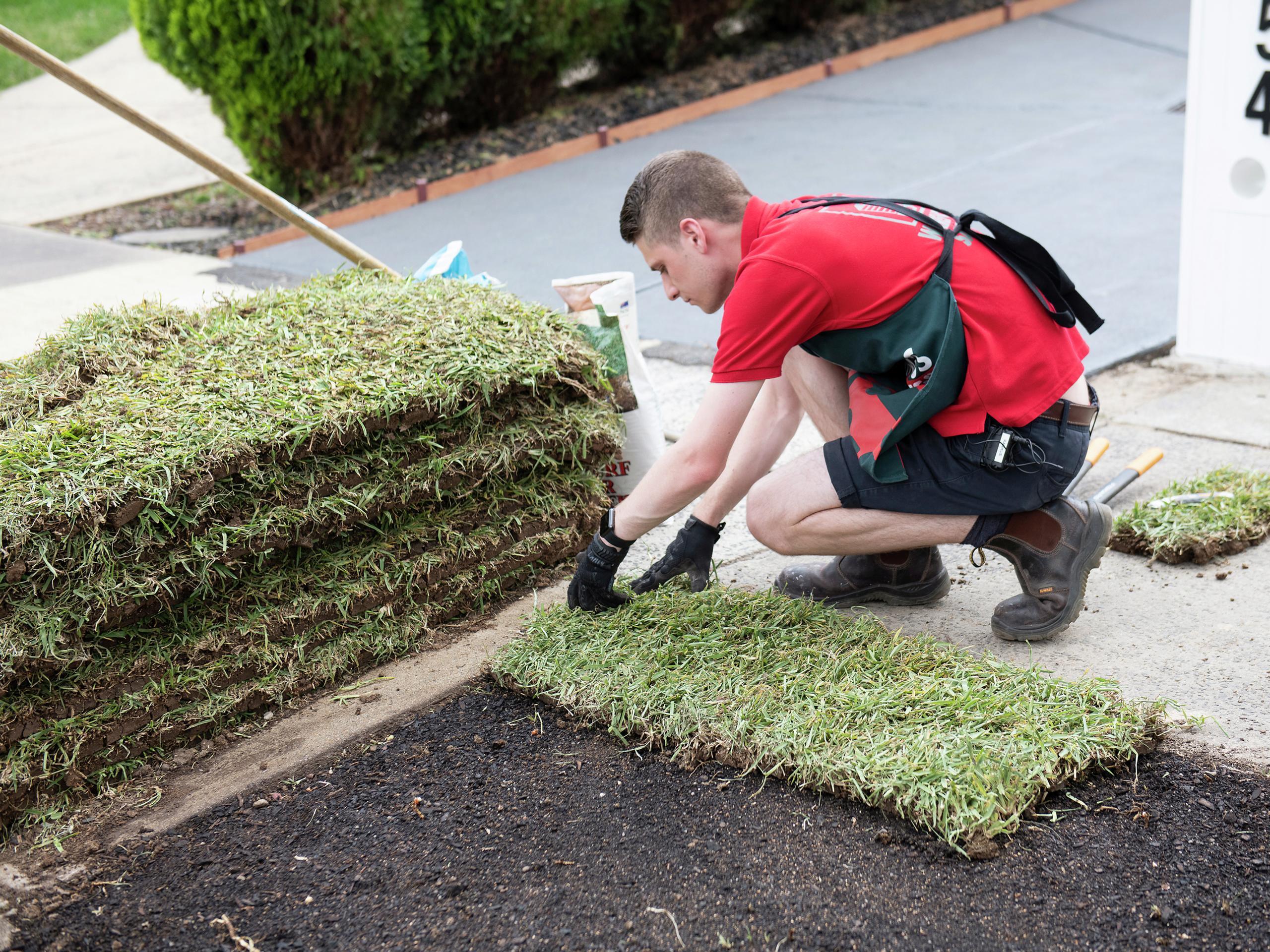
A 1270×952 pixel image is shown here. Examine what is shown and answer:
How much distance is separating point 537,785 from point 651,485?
715mm

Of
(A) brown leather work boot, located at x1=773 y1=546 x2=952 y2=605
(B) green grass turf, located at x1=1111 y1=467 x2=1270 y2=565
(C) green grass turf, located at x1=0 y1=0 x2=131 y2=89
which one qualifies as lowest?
(B) green grass turf, located at x1=1111 y1=467 x2=1270 y2=565

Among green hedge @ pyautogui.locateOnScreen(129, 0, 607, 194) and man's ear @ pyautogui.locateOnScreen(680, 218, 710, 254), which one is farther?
green hedge @ pyautogui.locateOnScreen(129, 0, 607, 194)

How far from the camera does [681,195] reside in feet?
8.59

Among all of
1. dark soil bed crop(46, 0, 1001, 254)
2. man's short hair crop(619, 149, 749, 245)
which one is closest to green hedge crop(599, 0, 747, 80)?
dark soil bed crop(46, 0, 1001, 254)

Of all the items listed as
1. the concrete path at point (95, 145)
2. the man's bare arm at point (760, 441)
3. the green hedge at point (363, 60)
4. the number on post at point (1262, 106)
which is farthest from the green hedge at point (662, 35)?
the man's bare arm at point (760, 441)

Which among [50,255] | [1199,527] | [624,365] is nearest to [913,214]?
[624,365]

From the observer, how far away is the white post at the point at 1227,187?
418 cm

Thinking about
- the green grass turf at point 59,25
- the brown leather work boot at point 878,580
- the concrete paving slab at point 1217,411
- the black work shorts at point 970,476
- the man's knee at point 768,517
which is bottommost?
the concrete paving slab at point 1217,411

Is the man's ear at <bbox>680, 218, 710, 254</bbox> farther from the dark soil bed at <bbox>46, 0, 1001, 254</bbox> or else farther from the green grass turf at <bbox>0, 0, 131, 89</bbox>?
the green grass turf at <bbox>0, 0, 131, 89</bbox>

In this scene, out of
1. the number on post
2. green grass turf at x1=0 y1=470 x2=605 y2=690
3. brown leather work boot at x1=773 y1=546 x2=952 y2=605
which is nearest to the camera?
green grass turf at x1=0 y1=470 x2=605 y2=690

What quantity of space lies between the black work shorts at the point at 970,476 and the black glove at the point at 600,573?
1.80 ft

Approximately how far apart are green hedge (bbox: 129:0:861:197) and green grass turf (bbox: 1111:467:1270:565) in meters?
5.75

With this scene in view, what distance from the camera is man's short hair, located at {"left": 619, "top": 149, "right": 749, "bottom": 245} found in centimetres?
262

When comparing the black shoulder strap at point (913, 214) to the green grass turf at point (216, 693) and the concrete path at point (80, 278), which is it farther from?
the concrete path at point (80, 278)
